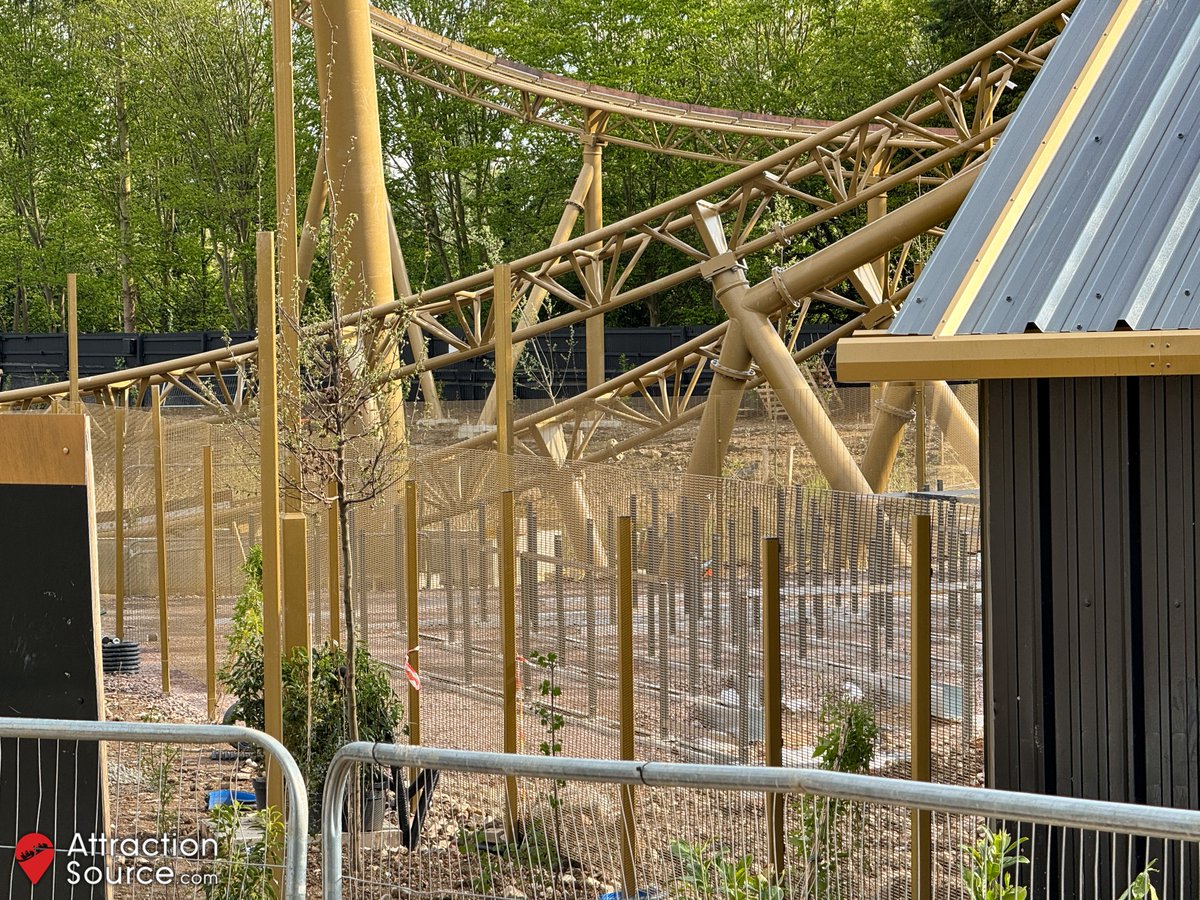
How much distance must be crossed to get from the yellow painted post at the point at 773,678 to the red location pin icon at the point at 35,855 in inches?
90.2

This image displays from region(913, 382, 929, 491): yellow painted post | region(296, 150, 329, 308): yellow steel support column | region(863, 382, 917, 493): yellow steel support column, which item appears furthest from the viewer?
region(296, 150, 329, 308): yellow steel support column

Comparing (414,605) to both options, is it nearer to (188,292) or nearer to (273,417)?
(273,417)

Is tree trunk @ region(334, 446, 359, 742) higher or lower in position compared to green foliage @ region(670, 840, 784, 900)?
higher

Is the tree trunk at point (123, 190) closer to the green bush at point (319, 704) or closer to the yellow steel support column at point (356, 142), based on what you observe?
the yellow steel support column at point (356, 142)

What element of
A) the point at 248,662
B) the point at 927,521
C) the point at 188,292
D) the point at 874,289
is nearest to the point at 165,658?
the point at 248,662

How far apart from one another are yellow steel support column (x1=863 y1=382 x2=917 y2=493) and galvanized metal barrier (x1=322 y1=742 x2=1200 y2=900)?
19.0 ft

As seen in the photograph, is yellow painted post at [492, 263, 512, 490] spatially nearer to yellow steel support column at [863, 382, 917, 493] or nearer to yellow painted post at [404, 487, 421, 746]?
yellow painted post at [404, 487, 421, 746]

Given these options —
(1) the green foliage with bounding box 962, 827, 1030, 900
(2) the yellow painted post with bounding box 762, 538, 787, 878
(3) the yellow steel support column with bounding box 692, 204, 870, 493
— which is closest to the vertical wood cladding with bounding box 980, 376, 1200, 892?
(1) the green foliage with bounding box 962, 827, 1030, 900

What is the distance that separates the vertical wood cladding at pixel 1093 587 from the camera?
159 inches

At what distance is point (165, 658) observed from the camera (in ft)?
29.6

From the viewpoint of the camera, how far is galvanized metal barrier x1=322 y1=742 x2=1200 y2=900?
10.2 ft

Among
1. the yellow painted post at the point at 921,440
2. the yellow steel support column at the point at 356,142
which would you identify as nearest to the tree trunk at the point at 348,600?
the yellow steel support column at the point at 356,142

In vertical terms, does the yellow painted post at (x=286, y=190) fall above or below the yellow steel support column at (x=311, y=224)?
below

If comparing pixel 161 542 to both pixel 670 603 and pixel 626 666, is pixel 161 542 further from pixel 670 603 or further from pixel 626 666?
pixel 626 666
